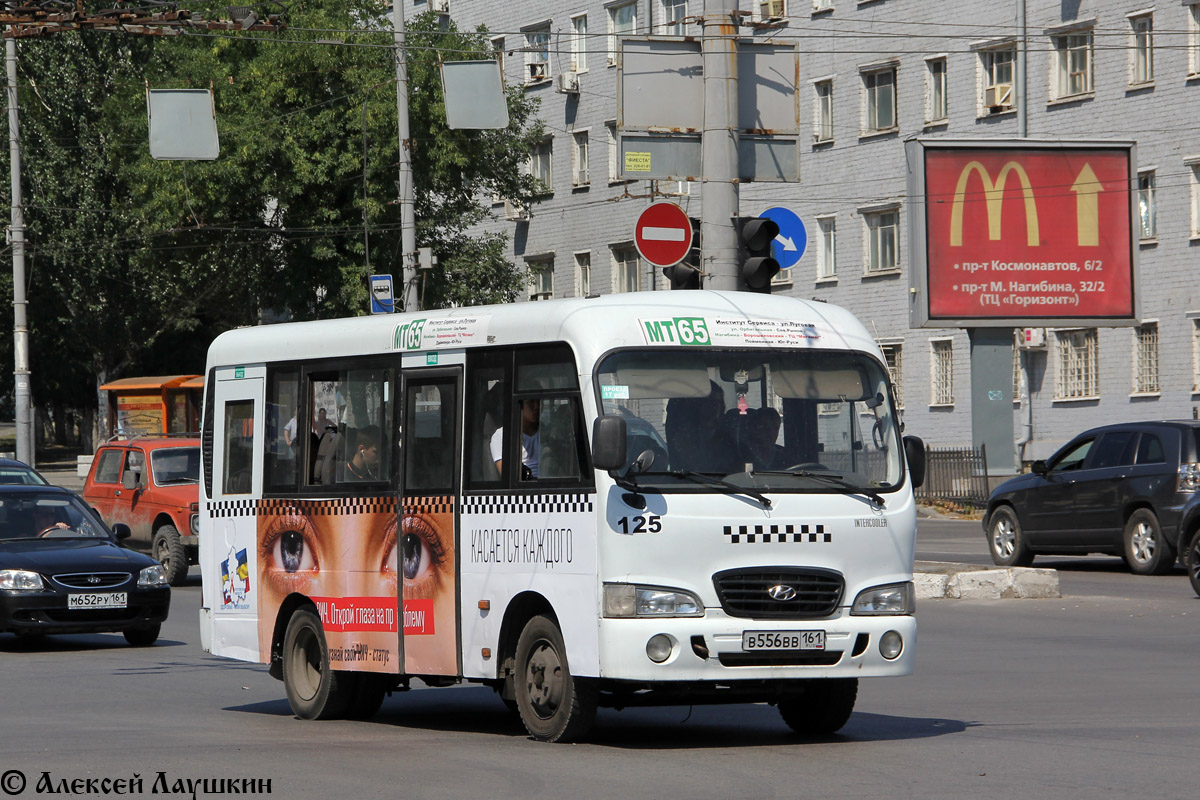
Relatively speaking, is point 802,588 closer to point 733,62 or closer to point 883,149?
point 733,62

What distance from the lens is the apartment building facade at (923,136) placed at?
43125 millimetres

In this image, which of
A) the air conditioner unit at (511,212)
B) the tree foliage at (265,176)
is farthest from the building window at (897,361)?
the air conditioner unit at (511,212)

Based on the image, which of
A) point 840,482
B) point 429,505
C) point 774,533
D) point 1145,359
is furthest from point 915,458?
point 1145,359

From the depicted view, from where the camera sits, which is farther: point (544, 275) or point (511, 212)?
point (511, 212)

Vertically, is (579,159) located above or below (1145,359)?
above

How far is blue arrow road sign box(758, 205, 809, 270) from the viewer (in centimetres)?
1623

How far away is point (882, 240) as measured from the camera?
50.8m

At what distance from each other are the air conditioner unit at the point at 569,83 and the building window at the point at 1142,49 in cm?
2017

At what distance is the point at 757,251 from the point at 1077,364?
32.3m

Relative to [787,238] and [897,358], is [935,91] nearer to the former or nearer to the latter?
[897,358]

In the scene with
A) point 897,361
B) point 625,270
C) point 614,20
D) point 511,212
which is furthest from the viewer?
point 511,212

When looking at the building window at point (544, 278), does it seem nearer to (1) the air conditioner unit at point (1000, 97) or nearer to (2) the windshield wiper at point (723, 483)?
(1) the air conditioner unit at point (1000, 97)

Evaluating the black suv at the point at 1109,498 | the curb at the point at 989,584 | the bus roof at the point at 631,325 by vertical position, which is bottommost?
the curb at the point at 989,584

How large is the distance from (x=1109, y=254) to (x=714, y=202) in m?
23.2
